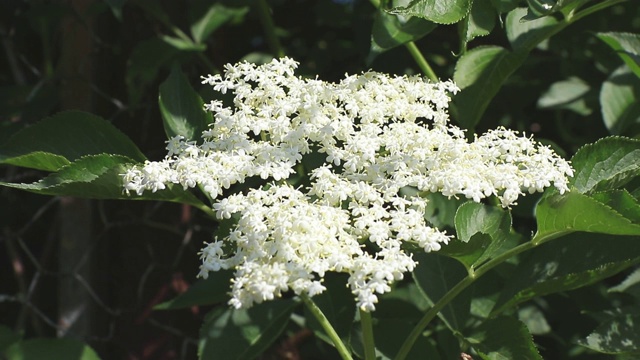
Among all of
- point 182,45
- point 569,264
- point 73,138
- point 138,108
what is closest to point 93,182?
point 73,138

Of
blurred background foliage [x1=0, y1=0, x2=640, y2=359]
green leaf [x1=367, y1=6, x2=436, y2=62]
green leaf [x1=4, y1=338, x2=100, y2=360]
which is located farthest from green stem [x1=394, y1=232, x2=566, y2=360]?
blurred background foliage [x1=0, y1=0, x2=640, y2=359]

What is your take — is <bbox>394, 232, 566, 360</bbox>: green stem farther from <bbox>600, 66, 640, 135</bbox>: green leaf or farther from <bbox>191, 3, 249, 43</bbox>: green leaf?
<bbox>191, 3, 249, 43</bbox>: green leaf

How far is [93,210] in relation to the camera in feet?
6.22

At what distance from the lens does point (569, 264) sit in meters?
1.14

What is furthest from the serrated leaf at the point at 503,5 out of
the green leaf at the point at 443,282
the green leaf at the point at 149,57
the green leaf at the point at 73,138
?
the green leaf at the point at 149,57

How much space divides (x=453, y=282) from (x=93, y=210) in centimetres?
95

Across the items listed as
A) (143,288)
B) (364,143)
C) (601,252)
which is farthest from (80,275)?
(601,252)

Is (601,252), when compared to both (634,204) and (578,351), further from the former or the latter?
(578,351)

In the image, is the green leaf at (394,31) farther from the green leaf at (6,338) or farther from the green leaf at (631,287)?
the green leaf at (6,338)

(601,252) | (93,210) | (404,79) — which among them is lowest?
(601,252)

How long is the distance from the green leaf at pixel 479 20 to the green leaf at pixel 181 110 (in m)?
0.37

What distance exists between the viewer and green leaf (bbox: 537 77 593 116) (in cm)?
164

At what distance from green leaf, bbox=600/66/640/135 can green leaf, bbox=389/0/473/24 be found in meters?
0.49

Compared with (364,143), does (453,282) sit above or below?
below
